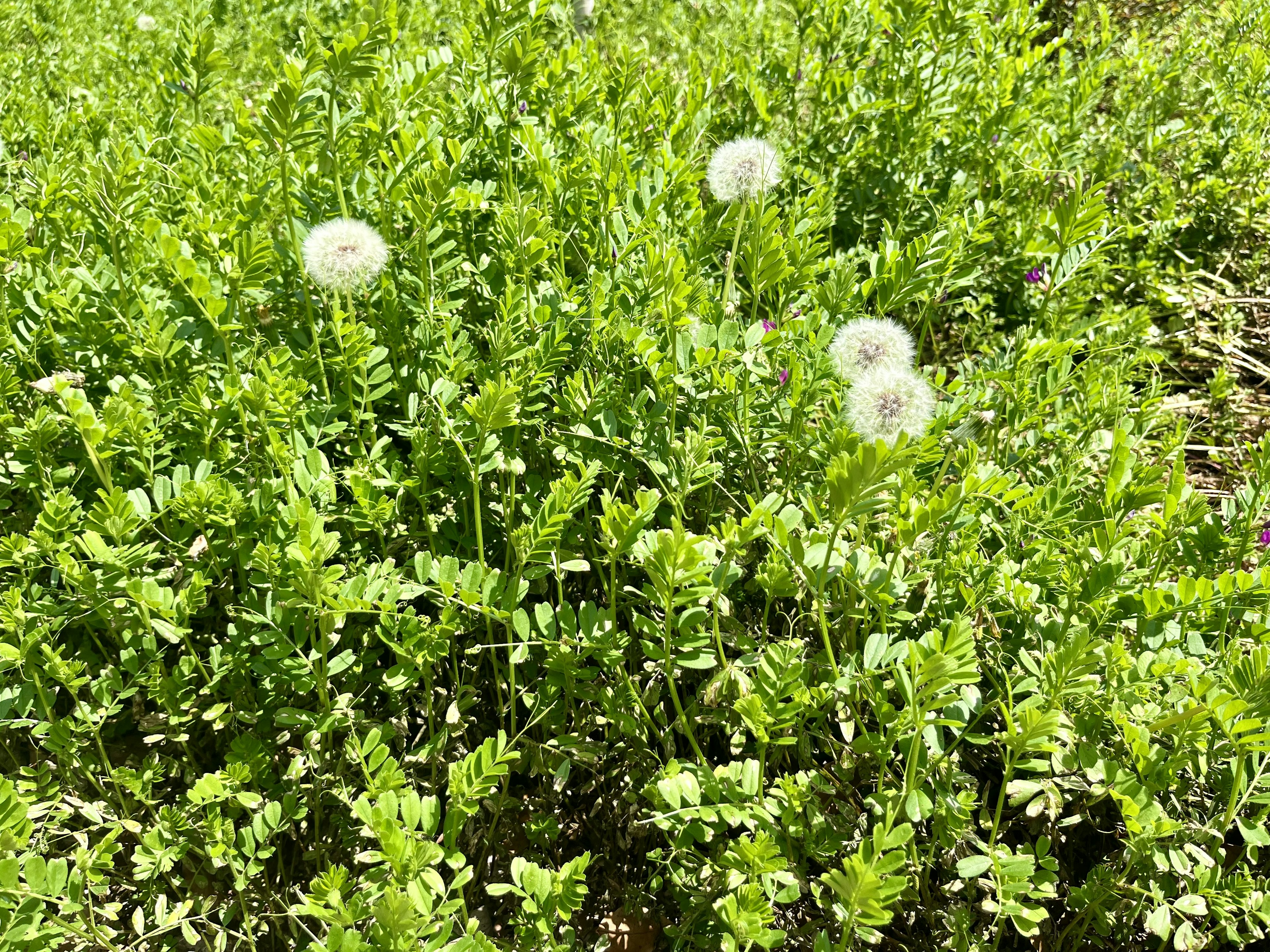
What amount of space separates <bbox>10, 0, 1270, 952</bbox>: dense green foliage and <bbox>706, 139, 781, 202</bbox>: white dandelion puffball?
117mm

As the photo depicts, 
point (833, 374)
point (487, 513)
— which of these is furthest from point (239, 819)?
point (833, 374)

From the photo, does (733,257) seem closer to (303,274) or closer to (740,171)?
(740,171)

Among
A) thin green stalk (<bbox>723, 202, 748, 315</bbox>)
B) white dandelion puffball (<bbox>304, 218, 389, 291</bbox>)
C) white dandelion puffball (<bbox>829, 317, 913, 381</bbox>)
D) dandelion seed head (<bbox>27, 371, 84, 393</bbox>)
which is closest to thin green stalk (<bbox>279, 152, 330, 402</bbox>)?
white dandelion puffball (<bbox>304, 218, 389, 291</bbox>)

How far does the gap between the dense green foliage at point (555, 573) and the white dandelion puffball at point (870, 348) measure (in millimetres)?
64

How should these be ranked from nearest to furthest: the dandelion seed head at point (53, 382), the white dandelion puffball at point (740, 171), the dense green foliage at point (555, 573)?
the dense green foliage at point (555, 573) → the dandelion seed head at point (53, 382) → the white dandelion puffball at point (740, 171)

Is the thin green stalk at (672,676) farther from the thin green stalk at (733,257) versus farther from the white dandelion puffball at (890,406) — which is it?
the thin green stalk at (733,257)

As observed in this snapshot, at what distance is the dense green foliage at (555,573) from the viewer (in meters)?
1.75

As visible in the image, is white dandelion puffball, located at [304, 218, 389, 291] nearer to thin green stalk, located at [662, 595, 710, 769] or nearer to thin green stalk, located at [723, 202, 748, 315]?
thin green stalk, located at [723, 202, 748, 315]

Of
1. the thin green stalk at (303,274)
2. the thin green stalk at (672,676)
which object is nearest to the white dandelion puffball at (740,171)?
the thin green stalk at (303,274)

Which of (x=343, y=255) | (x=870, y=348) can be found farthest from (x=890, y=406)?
(x=343, y=255)

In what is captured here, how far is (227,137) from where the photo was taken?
3.09 metres

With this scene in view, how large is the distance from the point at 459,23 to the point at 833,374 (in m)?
2.65

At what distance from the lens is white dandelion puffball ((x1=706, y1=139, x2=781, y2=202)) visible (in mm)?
2457

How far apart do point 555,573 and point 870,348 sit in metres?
0.79
